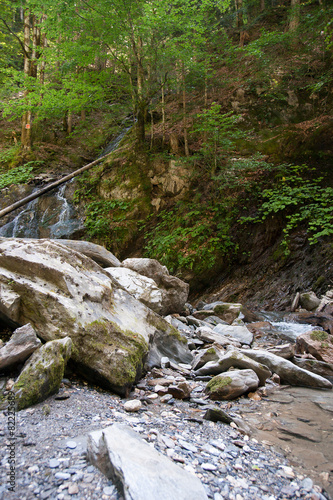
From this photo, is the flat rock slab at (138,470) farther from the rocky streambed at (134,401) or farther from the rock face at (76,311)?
the rock face at (76,311)

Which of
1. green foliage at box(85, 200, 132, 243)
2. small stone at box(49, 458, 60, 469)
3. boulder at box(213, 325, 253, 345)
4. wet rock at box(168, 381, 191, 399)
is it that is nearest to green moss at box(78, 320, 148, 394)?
wet rock at box(168, 381, 191, 399)

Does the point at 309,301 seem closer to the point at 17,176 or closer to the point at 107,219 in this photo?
the point at 107,219

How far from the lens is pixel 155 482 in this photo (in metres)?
1.53

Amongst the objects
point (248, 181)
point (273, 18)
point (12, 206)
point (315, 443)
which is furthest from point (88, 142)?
point (315, 443)

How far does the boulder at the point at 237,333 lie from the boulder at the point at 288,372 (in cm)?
124

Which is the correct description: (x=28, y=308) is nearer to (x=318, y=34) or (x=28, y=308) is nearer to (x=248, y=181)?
(x=248, y=181)

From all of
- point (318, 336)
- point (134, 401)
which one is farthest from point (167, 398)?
point (318, 336)

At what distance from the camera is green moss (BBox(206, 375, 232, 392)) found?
3.27 meters

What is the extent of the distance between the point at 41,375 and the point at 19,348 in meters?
0.32

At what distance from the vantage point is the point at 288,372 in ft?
12.8

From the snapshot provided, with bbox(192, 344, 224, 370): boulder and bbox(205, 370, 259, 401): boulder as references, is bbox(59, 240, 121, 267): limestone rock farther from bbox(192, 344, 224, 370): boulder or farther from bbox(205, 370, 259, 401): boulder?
bbox(205, 370, 259, 401): boulder

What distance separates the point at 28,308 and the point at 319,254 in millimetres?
7315

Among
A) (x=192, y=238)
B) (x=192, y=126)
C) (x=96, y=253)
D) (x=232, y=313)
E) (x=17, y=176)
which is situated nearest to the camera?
(x=96, y=253)

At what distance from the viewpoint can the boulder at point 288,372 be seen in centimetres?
379
